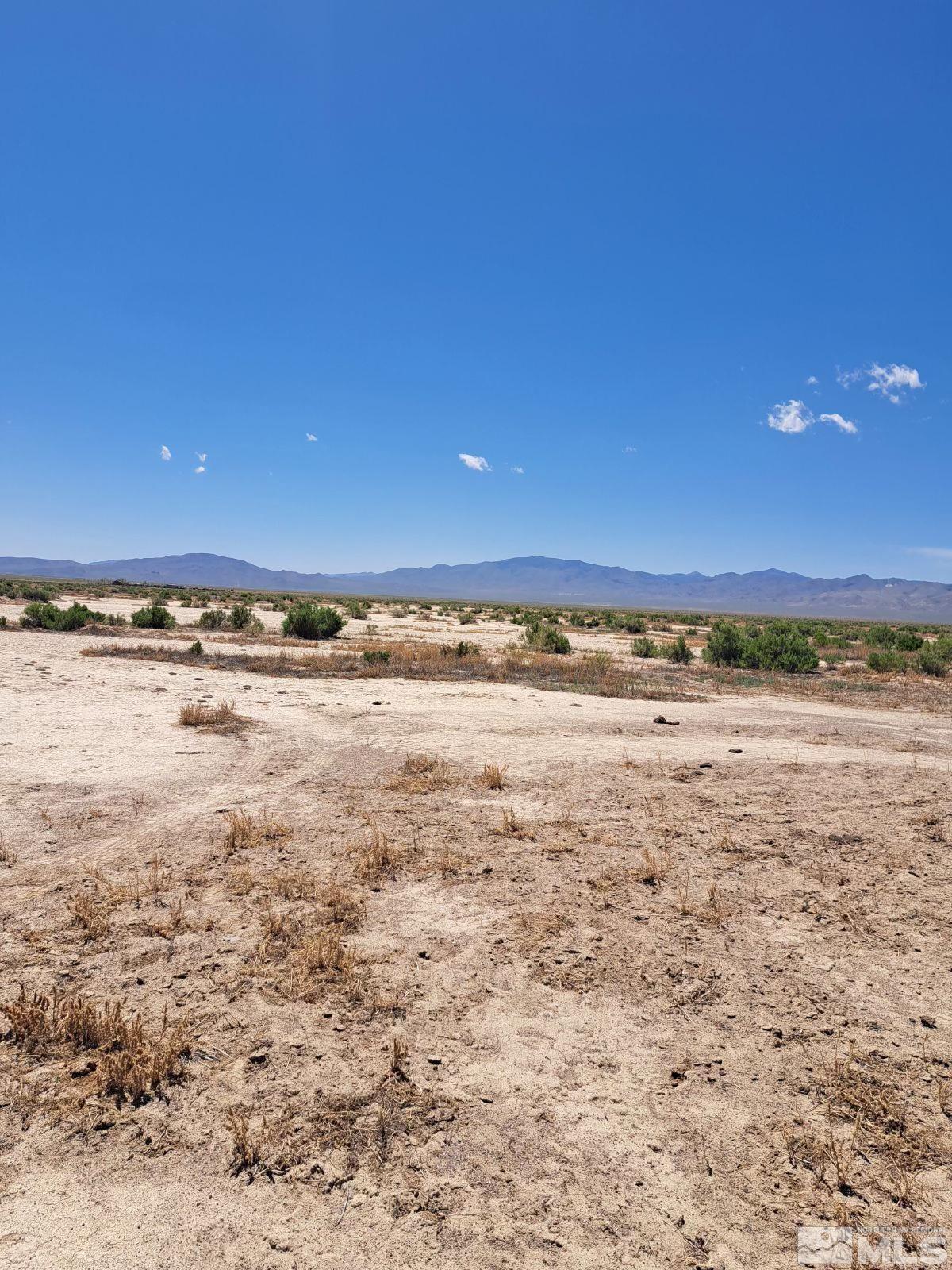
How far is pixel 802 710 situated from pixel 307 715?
10779 millimetres

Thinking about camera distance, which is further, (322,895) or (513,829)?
(513,829)

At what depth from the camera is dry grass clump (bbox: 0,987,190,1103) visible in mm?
3172

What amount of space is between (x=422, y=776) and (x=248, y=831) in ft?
8.77

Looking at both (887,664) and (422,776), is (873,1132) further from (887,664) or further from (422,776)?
(887,664)

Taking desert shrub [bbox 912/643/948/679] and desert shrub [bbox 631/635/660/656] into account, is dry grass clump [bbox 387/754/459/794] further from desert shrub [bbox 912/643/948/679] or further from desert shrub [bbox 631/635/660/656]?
desert shrub [bbox 912/643/948/679]

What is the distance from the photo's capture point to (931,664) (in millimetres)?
22359

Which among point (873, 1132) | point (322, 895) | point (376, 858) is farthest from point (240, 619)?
point (873, 1132)

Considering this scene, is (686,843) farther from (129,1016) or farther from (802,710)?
(802,710)

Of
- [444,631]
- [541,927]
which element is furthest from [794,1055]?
[444,631]

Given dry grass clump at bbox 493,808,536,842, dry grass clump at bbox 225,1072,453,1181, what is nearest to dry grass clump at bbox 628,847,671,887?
dry grass clump at bbox 493,808,536,842

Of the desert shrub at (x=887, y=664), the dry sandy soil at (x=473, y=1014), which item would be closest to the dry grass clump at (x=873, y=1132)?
the dry sandy soil at (x=473, y=1014)

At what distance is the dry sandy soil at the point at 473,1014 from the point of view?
2.62 m

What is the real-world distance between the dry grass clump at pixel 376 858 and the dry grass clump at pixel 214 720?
5158 mm

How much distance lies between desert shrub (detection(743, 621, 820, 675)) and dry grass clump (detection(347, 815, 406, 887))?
1965 cm
